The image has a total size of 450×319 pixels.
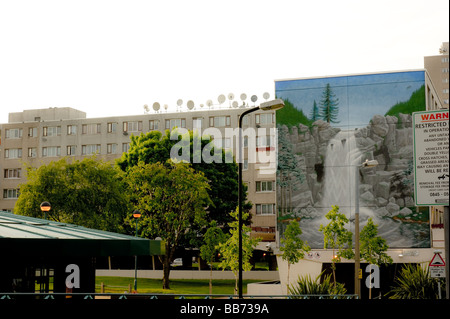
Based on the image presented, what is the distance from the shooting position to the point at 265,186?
83125 millimetres

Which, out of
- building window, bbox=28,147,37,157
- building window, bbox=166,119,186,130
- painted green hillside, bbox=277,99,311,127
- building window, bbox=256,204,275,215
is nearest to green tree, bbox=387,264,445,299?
painted green hillside, bbox=277,99,311,127

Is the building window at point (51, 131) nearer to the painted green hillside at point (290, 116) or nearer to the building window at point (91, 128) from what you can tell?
the building window at point (91, 128)

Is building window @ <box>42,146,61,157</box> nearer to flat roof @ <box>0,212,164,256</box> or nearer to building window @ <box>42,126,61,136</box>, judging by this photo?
building window @ <box>42,126,61,136</box>

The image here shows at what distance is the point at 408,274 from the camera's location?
2878 centimetres

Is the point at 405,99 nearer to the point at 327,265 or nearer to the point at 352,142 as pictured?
the point at 352,142

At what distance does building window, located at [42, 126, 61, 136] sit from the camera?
308 feet

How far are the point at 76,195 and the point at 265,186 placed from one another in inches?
1559

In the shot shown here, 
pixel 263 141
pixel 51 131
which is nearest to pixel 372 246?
pixel 263 141

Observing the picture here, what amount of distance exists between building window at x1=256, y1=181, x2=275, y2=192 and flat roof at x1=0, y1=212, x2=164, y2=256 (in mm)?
57558

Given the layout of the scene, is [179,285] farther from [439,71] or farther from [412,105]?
[439,71]

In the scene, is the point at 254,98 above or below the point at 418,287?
above

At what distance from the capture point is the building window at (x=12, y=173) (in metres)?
95.2
